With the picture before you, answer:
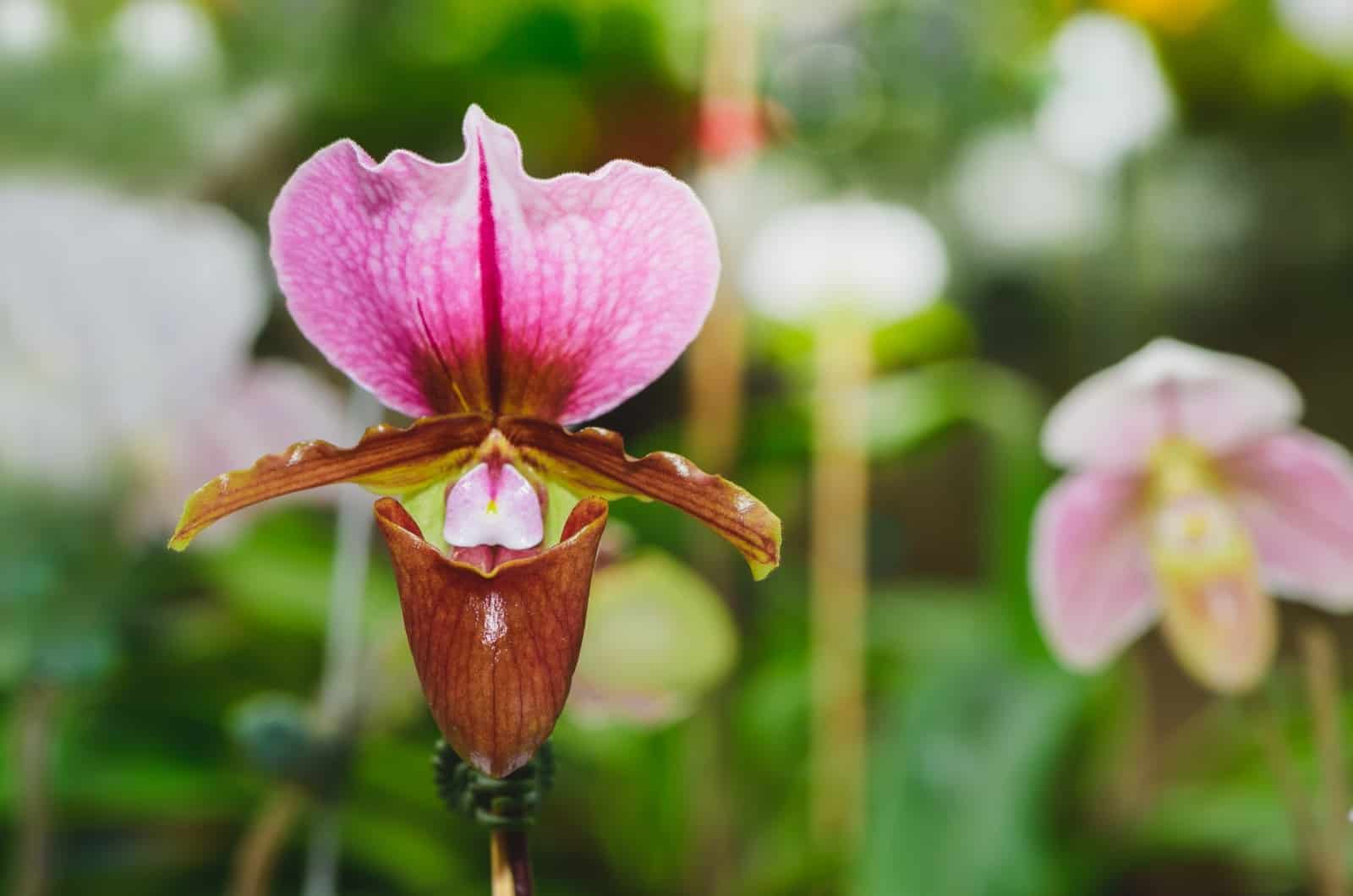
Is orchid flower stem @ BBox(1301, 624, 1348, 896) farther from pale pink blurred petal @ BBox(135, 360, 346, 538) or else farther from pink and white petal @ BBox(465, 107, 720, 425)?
pale pink blurred petal @ BBox(135, 360, 346, 538)

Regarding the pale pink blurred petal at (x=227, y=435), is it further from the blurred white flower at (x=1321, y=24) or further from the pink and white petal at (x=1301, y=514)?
the blurred white flower at (x=1321, y=24)

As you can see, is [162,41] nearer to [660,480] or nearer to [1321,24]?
[660,480]

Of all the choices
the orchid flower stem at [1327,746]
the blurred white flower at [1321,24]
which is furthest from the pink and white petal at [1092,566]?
the blurred white flower at [1321,24]

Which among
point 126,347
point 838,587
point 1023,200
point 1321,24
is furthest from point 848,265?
point 1321,24

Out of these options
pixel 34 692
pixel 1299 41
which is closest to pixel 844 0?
pixel 1299 41

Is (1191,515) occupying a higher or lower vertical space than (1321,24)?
lower

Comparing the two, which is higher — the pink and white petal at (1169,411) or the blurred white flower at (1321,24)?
the blurred white flower at (1321,24)

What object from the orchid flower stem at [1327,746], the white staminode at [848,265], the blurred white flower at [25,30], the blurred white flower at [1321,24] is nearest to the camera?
the orchid flower stem at [1327,746]
